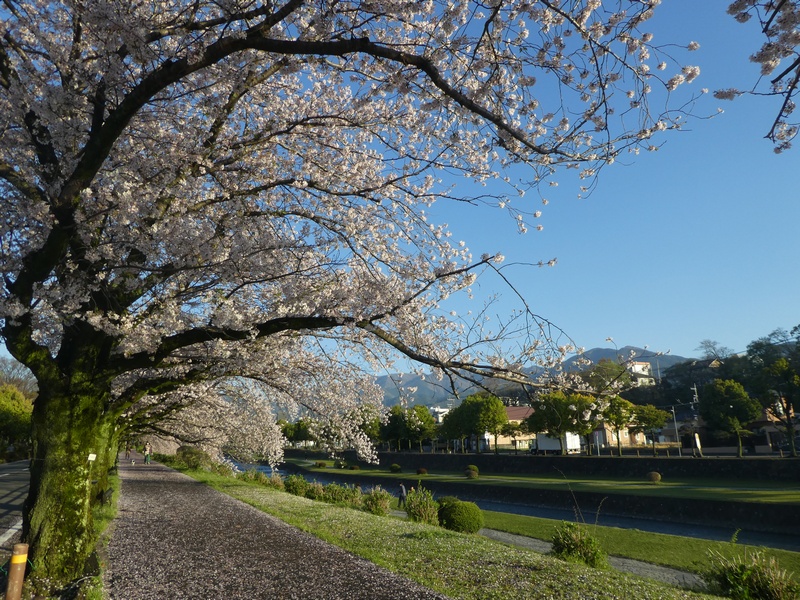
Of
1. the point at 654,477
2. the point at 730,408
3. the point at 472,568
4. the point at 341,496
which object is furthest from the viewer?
the point at 730,408

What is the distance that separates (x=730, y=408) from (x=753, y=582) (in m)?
42.5

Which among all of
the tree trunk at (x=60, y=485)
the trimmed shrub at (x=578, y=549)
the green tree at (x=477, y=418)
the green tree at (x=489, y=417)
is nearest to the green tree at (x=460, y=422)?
the green tree at (x=477, y=418)

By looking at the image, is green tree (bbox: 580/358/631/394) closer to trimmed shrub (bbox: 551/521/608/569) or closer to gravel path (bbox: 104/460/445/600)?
gravel path (bbox: 104/460/445/600)

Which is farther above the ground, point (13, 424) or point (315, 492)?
point (13, 424)

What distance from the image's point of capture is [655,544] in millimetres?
17219

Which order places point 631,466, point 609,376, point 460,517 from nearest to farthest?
point 609,376, point 460,517, point 631,466

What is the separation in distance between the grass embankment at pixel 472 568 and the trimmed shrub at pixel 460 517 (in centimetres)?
403

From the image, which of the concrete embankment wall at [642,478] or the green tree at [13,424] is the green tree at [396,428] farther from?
the green tree at [13,424]

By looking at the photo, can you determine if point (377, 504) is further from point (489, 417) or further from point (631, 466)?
point (489, 417)

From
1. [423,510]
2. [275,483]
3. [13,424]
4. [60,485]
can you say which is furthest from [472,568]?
[13,424]

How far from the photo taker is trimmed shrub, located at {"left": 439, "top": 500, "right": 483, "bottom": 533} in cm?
1772

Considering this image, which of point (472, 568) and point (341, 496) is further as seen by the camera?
point (341, 496)

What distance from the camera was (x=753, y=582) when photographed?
9.48m

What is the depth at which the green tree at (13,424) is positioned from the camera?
5259cm
